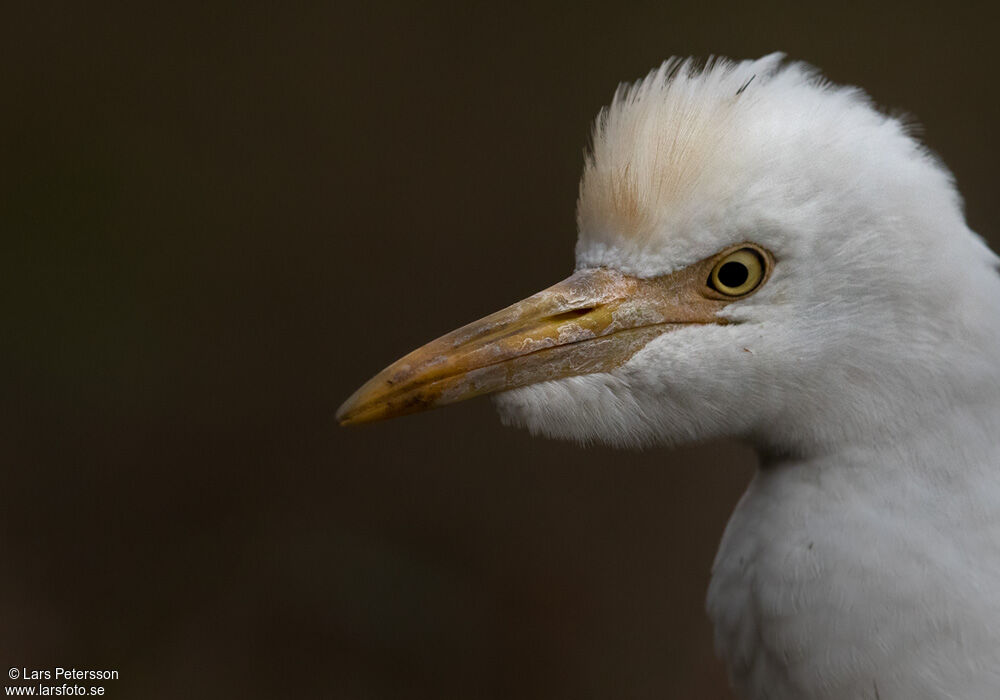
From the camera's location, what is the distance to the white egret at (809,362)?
75.4 inches

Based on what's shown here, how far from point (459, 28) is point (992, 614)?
4.70 metres

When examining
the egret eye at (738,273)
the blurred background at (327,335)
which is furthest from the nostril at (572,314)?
the blurred background at (327,335)

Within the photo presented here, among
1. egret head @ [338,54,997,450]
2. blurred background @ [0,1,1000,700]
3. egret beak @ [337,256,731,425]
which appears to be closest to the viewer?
egret head @ [338,54,997,450]

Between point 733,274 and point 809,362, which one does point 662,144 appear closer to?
point 733,274

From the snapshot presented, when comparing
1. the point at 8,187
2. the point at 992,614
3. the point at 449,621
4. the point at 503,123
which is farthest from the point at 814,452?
the point at 8,187

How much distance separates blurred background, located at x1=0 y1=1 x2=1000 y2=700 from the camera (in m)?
5.00

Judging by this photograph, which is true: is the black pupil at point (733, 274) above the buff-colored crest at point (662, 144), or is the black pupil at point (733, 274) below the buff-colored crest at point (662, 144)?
below

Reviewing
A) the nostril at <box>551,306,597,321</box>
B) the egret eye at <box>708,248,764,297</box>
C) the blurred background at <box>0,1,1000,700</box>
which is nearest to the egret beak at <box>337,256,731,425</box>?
the nostril at <box>551,306,597,321</box>

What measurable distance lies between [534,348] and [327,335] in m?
3.86

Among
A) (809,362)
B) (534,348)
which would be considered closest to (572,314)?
(534,348)

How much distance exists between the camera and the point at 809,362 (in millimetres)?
1964

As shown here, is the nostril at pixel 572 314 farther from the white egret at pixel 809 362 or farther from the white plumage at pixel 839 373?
the white plumage at pixel 839 373

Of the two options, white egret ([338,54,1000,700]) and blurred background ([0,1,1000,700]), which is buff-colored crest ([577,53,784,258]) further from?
blurred background ([0,1,1000,700])

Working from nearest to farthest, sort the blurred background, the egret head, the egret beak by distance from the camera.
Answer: the egret head < the egret beak < the blurred background
